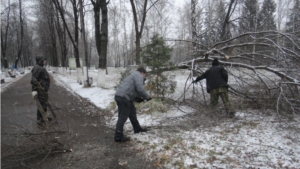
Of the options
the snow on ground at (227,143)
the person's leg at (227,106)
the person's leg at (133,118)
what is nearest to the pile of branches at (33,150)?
the person's leg at (133,118)

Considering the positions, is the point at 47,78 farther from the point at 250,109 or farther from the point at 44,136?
the point at 250,109

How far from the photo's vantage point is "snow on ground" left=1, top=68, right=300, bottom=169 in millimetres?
3094

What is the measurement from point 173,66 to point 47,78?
3799 millimetres

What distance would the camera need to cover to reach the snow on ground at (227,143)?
10.2 feet

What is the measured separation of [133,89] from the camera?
4082mm

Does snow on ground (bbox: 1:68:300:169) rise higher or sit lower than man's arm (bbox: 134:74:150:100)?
lower

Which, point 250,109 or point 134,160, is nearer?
point 134,160

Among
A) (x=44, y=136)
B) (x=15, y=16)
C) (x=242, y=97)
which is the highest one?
(x=15, y=16)

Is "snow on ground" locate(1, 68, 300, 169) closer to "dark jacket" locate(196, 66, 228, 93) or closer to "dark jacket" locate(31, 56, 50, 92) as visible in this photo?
"dark jacket" locate(196, 66, 228, 93)

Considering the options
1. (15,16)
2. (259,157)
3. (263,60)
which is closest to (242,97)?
(263,60)

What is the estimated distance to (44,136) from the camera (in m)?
3.82

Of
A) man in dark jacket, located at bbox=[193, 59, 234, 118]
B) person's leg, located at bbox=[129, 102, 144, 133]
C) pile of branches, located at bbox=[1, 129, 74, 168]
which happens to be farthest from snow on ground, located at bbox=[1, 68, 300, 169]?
pile of branches, located at bbox=[1, 129, 74, 168]

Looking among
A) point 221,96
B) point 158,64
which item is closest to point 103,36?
point 158,64

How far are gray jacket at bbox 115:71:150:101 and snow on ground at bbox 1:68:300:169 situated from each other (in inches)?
36.2
